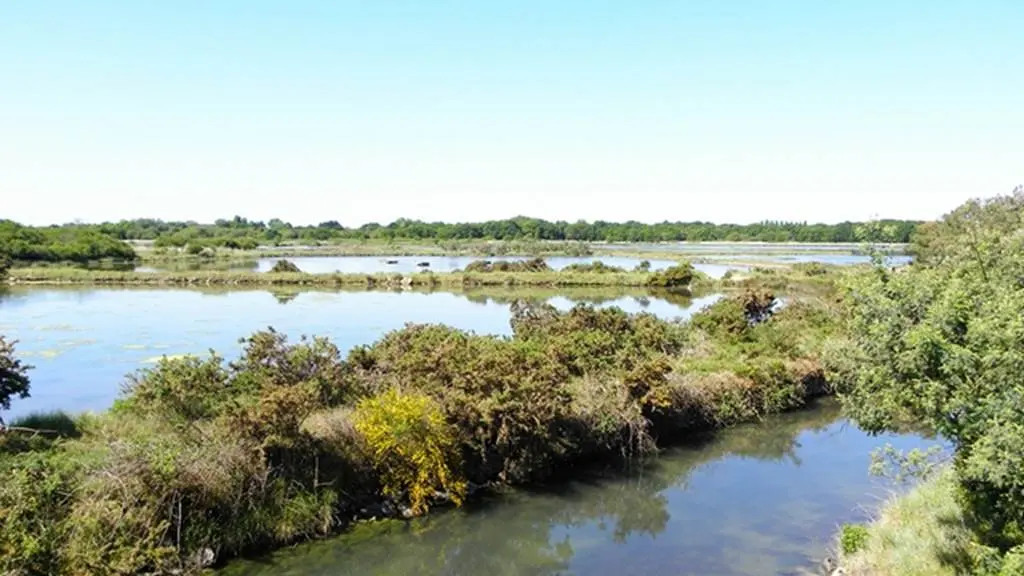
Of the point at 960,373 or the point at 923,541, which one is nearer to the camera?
the point at 960,373

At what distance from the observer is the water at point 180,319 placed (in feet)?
97.6

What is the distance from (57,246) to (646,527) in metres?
101

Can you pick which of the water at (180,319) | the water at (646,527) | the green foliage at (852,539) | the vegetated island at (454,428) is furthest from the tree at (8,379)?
the green foliage at (852,539)

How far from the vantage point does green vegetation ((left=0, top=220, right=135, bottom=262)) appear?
300 ft

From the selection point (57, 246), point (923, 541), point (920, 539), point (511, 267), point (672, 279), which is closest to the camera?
point (923, 541)

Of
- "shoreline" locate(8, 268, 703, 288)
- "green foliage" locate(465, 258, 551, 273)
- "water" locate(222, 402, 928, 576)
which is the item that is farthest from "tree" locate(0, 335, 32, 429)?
"green foliage" locate(465, 258, 551, 273)

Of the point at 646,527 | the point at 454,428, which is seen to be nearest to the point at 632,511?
the point at 646,527

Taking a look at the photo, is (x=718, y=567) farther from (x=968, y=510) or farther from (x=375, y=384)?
(x=375, y=384)

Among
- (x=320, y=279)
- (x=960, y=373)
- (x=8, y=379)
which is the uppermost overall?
(x=960, y=373)

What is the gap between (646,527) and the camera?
1777cm

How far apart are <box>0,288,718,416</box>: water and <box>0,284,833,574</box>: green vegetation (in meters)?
8.92

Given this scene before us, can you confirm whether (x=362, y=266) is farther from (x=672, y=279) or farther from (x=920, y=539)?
(x=920, y=539)

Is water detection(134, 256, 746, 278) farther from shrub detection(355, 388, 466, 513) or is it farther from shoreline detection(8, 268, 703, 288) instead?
shrub detection(355, 388, 466, 513)

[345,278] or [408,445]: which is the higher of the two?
[408,445]
